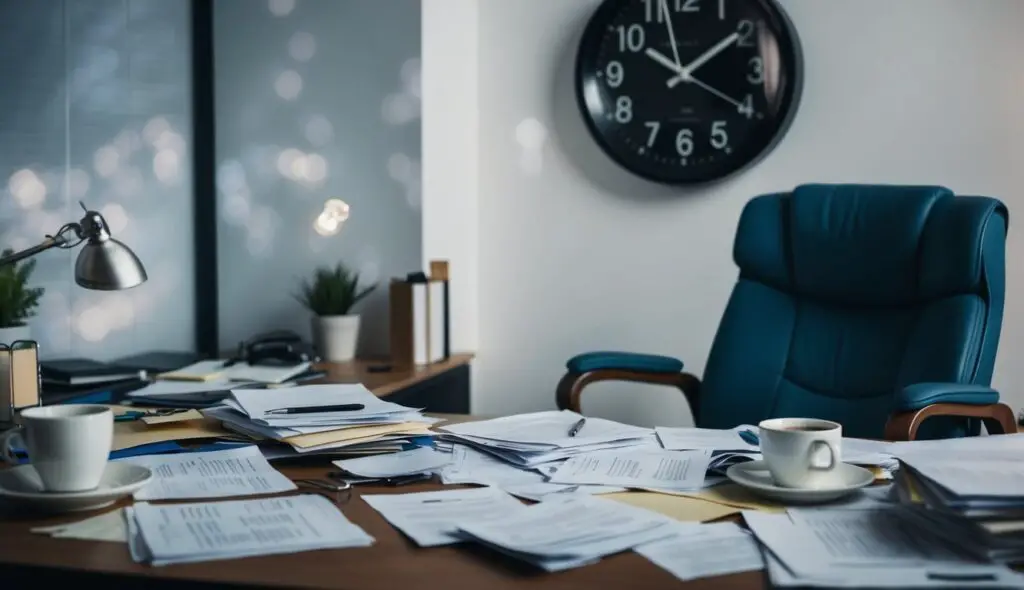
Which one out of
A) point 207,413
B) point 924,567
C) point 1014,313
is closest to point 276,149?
point 207,413

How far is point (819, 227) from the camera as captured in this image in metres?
2.27

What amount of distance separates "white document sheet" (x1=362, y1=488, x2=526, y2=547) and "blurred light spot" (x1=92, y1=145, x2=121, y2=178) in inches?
65.4

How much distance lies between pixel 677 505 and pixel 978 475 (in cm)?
31

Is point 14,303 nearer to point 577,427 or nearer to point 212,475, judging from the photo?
point 212,475

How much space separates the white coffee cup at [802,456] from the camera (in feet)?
3.66

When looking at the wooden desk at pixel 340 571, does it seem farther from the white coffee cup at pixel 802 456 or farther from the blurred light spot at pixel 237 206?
the blurred light spot at pixel 237 206

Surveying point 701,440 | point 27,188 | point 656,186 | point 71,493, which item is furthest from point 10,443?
point 656,186

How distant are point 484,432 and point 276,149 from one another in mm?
1659

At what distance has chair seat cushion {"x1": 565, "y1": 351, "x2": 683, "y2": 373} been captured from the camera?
227 cm

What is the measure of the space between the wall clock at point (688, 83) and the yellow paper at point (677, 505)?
1.75m

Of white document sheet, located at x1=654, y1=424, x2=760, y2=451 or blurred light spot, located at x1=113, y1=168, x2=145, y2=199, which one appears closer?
white document sheet, located at x1=654, y1=424, x2=760, y2=451

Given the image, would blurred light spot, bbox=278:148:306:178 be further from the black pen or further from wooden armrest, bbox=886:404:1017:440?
wooden armrest, bbox=886:404:1017:440

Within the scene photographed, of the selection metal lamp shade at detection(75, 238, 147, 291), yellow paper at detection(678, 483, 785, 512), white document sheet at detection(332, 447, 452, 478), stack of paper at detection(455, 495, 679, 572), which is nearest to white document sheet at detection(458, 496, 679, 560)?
stack of paper at detection(455, 495, 679, 572)

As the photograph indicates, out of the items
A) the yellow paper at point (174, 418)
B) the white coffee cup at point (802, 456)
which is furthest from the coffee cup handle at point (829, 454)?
the yellow paper at point (174, 418)
